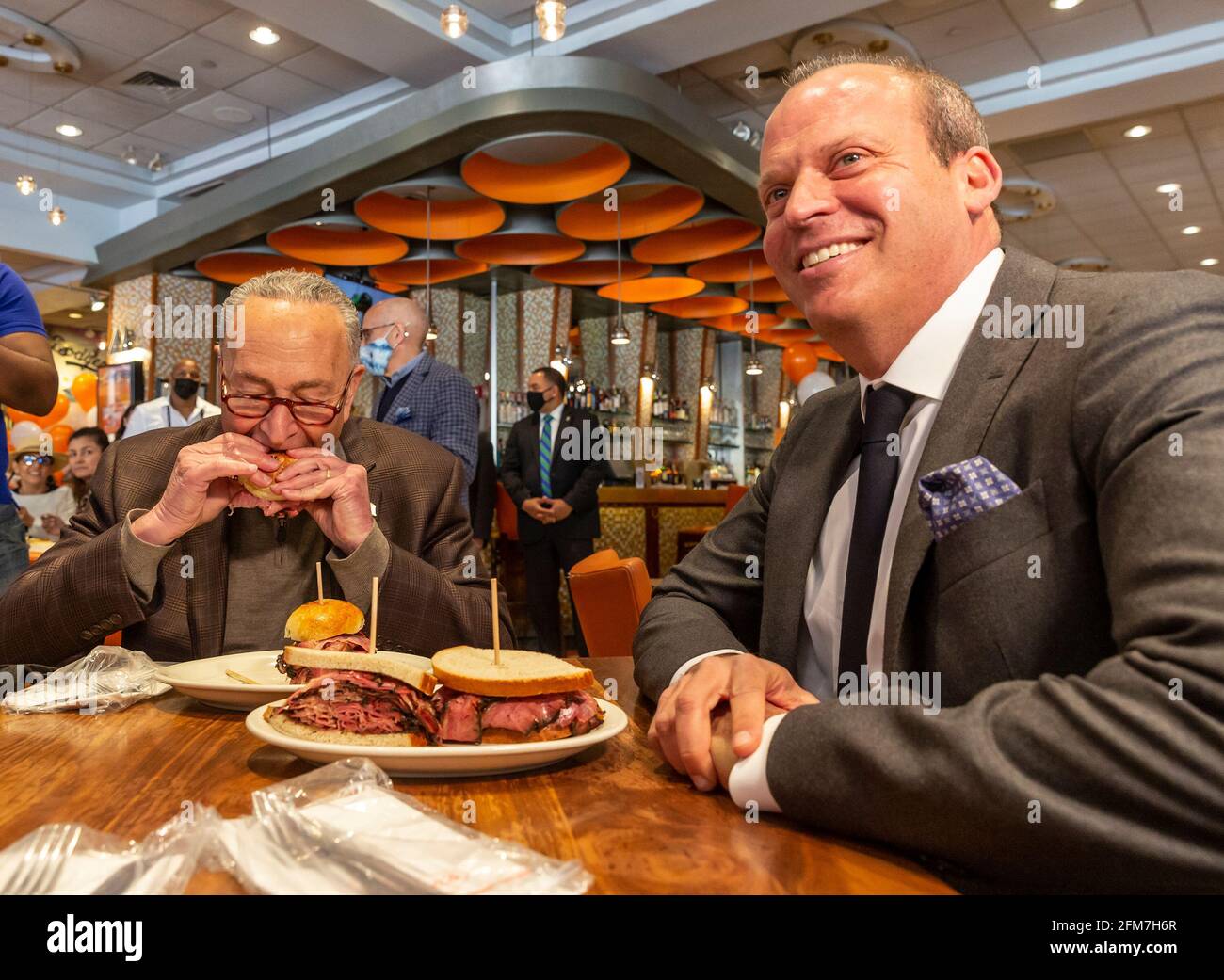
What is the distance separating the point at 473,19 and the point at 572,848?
6728 millimetres

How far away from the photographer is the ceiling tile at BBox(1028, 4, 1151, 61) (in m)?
6.01

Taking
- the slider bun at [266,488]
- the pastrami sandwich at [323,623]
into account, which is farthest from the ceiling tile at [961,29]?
the pastrami sandwich at [323,623]

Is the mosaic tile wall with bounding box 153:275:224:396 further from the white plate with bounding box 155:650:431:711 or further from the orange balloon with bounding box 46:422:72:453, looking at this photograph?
the white plate with bounding box 155:650:431:711

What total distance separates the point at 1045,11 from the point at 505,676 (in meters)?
6.87

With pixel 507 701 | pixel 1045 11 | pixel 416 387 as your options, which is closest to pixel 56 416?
pixel 416 387

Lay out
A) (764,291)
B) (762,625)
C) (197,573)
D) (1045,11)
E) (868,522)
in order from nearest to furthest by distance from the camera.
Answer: (868,522), (762,625), (197,573), (1045,11), (764,291)

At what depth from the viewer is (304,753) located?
0.88 metres

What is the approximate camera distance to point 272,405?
5.40 feet

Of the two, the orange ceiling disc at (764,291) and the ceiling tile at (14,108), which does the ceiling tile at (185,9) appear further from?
the orange ceiling disc at (764,291)

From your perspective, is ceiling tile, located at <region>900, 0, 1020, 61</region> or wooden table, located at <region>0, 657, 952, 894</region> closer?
wooden table, located at <region>0, 657, 952, 894</region>

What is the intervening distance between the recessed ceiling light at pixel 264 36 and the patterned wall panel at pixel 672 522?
15.8 feet

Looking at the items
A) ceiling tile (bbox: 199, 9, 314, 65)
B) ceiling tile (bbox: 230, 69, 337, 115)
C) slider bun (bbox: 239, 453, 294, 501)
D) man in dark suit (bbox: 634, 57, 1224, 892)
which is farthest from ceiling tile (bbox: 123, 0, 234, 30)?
man in dark suit (bbox: 634, 57, 1224, 892)

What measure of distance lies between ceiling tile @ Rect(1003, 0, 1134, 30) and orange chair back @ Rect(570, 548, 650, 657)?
573 centimetres

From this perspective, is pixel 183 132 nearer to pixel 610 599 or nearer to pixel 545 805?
pixel 610 599
